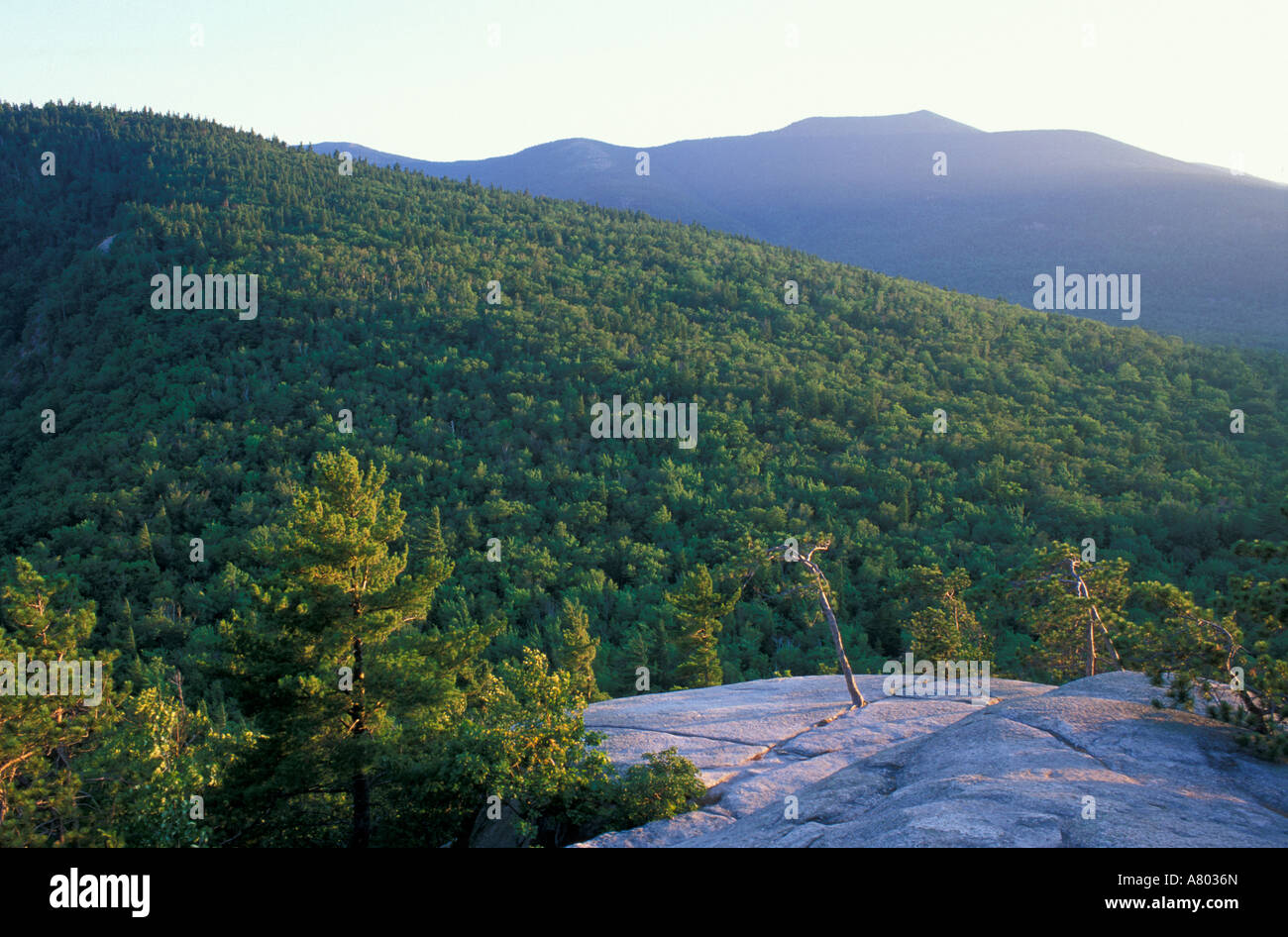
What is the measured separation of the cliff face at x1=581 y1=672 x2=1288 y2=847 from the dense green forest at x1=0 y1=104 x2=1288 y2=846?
5.19 ft

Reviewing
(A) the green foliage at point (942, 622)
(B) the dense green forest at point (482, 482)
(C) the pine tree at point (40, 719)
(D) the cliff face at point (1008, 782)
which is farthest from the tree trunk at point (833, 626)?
(C) the pine tree at point (40, 719)

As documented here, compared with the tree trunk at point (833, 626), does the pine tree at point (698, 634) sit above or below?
below

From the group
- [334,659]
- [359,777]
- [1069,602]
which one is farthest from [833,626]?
[334,659]

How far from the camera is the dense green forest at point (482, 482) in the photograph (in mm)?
15281

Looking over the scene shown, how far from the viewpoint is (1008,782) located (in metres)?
8.55

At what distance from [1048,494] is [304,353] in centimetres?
7960

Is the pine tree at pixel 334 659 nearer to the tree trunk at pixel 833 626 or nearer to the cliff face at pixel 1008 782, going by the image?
the cliff face at pixel 1008 782

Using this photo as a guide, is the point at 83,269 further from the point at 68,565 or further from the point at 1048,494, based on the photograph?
the point at 1048,494

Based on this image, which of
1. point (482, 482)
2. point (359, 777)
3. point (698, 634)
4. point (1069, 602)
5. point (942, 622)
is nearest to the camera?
point (359, 777)

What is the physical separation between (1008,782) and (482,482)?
6164cm

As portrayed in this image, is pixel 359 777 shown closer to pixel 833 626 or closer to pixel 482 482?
pixel 833 626

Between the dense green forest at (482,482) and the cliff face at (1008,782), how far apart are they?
5.19 feet
